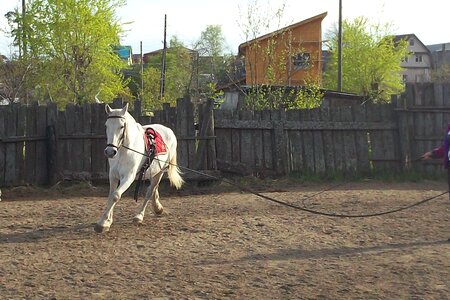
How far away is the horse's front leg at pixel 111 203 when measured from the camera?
26.7 ft

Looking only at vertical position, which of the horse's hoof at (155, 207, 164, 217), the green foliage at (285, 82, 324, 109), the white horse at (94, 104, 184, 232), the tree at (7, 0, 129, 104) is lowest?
the horse's hoof at (155, 207, 164, 217)

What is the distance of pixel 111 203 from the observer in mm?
8281

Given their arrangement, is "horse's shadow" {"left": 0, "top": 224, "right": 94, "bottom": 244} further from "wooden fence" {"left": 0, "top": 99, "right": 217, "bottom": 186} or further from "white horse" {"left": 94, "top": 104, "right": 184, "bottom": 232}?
"wooden fence" {"left": 0, "top": 99, "right": 217, "bottom": 186}

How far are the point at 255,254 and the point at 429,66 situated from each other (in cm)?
8868

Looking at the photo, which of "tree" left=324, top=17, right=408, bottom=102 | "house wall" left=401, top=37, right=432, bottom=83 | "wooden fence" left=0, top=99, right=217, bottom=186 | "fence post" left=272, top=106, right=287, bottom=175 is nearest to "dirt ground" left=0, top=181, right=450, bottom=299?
"wooden fence" left=0, top=99, right=217, bottom=186

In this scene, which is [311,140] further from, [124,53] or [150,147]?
[124,53]

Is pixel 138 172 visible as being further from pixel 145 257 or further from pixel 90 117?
pixel 90 117

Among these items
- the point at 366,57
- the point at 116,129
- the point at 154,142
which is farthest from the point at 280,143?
the point at 366,57

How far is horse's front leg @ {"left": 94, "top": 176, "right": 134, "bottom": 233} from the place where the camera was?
8.12m

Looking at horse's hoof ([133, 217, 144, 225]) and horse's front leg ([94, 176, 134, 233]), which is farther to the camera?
horse's hoof ([133, 217, 144, 225])

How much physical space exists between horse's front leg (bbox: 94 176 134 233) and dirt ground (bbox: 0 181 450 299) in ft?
0.41

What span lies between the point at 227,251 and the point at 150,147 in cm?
273

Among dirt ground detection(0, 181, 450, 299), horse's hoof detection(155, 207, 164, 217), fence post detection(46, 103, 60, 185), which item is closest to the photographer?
dirt ground detection(0, 181, 450, 299)

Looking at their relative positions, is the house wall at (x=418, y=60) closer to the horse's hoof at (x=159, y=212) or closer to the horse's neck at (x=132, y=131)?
the horse's hoof at (x=159, y=212)
